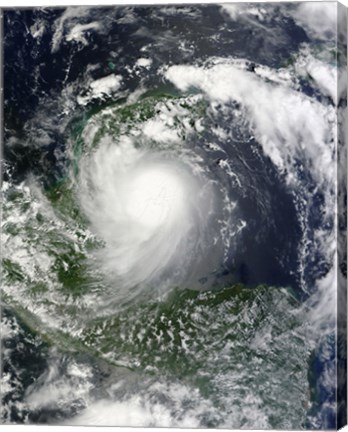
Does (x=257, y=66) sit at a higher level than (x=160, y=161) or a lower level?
higher

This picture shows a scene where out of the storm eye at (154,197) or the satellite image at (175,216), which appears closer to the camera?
the satellite image at (175,216)

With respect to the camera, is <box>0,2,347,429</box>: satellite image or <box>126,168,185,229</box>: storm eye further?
<box>126,168,185,229</box>: storm eye

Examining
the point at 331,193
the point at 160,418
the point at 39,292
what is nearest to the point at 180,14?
the point at 331,193

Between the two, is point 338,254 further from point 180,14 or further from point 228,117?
point 180,14

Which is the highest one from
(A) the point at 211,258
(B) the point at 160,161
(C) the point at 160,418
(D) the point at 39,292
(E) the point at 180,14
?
(E) the point at 180,14

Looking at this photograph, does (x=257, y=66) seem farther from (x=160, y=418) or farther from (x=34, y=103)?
(x=160, y=418)

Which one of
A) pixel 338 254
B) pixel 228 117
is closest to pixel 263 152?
pixel 228 117
